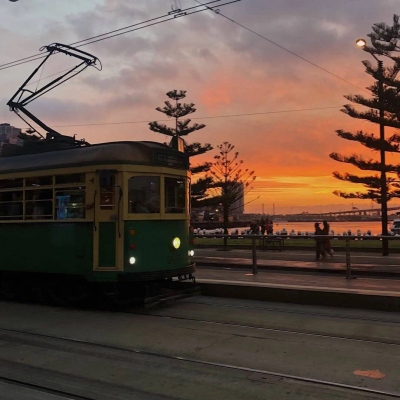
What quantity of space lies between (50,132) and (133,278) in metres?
4.59

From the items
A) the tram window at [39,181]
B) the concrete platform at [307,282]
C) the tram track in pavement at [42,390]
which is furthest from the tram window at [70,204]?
the tram track in pavement at [42,390]

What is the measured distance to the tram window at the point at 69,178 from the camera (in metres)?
9.25

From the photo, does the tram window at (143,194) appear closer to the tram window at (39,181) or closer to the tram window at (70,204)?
the tram window at (70,204)

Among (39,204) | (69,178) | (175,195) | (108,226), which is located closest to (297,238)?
(175,195)

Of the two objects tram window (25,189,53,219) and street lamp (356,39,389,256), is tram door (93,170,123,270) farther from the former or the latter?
street lamp (356,39,389,256)

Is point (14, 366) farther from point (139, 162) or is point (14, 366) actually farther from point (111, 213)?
point (139, 162)

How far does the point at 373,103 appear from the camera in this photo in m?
23.6

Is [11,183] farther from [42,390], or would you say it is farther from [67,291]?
[42,390]

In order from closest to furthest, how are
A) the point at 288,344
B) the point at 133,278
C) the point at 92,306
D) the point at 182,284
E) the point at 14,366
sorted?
1. the point at 14,366
2. the point at 288,344
3. the point at 133,278
4. the point at 92,306
5. the point at 182,284

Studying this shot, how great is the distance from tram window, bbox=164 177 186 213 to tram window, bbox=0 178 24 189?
2928 millimetres

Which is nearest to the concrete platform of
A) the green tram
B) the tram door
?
the green tram

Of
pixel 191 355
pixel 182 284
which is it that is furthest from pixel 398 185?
pixel 191 355

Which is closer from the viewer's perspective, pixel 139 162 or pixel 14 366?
pixel 14 366

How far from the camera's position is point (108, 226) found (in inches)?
354
